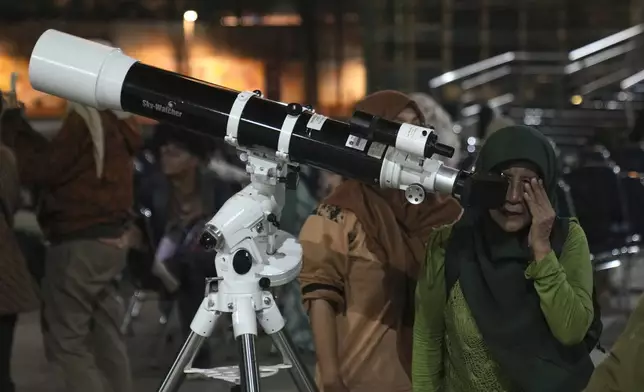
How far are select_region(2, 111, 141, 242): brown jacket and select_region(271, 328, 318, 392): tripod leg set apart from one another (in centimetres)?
156

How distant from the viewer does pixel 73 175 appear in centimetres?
304

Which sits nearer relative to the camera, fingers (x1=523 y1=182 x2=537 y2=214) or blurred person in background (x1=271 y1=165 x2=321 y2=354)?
fingers (x1=523 y1=182 x2=537 y2=214)

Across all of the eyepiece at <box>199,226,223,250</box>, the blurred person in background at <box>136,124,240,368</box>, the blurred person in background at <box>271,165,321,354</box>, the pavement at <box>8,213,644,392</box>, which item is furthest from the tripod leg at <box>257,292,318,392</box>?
the blurred person in background at <box>136,124,240,368</box>

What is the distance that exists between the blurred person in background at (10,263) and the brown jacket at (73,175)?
65 millimetres

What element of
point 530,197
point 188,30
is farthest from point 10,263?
point 188,30

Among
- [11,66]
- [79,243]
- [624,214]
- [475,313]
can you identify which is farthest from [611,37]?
[475,313]

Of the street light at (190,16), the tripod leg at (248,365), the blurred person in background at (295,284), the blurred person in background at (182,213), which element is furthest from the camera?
the street light at (190,16)

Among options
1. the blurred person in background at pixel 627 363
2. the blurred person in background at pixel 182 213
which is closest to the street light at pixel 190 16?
the blurred person in background at pixel 182 213

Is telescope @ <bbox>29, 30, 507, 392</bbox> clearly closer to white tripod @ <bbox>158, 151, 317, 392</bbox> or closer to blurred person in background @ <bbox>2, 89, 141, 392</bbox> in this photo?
white tripod @ <bbox>158, 151, 317, 392</bbox>

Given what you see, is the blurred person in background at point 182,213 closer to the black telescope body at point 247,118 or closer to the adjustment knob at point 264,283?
the black telescope body at point 247,118

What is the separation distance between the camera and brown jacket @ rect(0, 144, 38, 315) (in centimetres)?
284

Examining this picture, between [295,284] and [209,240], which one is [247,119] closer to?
[209,240]

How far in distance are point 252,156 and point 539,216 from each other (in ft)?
1.79

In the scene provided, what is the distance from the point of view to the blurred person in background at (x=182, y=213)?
3654 mm
